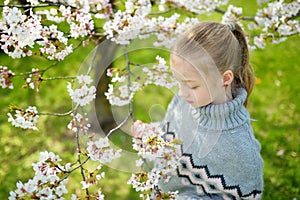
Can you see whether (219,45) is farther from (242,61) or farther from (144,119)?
(144,119)

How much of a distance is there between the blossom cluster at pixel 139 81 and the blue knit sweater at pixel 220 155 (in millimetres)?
250

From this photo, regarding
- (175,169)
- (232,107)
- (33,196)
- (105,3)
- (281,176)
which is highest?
(105,3)

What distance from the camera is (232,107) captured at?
4.84ft

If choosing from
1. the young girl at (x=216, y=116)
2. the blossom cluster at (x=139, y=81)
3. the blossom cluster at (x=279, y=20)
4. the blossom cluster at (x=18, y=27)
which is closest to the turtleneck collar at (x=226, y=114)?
the young girl at (x=216, y=116)

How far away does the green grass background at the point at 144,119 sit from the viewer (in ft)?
7.91

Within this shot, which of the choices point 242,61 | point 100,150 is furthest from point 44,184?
point 242,61

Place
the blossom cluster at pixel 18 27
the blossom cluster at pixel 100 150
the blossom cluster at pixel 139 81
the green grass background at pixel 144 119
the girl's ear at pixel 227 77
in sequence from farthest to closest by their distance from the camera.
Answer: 1. the green grass background at pixel 144 119
2. the blossom cluster at pixel 139 81
3. the girl's ear at pixel 227 77
4. the blossom cluster at pixel 100 150
5. the blossom cluster at pixel 18 27

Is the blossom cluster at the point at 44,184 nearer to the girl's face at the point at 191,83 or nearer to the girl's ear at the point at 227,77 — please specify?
the girl's face at the point at 191,83

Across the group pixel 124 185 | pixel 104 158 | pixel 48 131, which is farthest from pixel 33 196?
pixel 48 131

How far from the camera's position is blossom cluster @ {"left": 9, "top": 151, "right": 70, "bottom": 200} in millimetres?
→ 1088

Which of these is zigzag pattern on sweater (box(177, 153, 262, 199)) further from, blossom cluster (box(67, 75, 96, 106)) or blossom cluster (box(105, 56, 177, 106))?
blossom cluster (box(67, 75, 96, 106))

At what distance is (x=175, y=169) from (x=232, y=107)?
1.39ft

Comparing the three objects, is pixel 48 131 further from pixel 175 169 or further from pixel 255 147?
pixel 255 147

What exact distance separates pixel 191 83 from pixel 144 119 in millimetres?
1476
